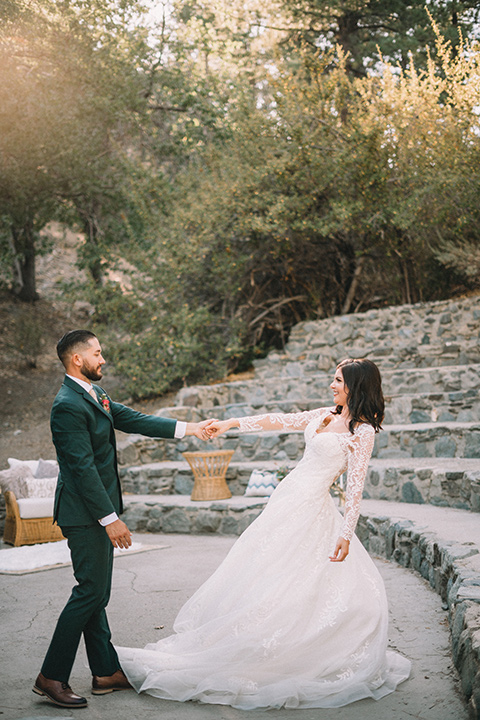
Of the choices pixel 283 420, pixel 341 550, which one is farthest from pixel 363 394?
pixel 341 550

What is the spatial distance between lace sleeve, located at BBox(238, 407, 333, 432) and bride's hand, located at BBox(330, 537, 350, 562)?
0.71 m

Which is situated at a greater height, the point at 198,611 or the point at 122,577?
the point at 198,611

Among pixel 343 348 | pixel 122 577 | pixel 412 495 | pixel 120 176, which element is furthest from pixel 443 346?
pixel 120 176

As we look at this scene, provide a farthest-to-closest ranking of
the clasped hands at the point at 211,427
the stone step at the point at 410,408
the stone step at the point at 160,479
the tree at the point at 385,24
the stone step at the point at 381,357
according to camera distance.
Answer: the tree at the point at 385,24, the stone step at the point at 381,357, the stone step at the point at 160,479, the stone step at the point at 410,408, the clasped hands at the point at 211,427

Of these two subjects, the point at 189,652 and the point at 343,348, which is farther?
the point at 343,348

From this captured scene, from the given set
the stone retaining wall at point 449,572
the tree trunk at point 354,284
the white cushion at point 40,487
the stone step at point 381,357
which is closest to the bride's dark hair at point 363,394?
the stone retaining wall at point 449,572

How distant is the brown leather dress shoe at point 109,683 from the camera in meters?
3.13

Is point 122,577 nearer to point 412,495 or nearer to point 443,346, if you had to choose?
point 412,495

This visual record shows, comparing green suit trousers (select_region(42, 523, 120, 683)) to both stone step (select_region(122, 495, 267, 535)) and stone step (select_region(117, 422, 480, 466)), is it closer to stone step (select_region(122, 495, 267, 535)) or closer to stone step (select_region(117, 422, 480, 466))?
stone step (select_region(122, 495, 267, 535))

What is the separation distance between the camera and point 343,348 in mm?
12398

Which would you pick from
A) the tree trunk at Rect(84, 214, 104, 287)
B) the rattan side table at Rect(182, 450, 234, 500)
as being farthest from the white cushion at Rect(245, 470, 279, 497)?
the tree trunk at Rect(84, 214, 104, 287)

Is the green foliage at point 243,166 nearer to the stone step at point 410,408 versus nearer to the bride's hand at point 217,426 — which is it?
the stone step at point 410,408

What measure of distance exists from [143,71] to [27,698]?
572 inches

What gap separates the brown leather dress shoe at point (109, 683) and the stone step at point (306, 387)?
698 centimetres
